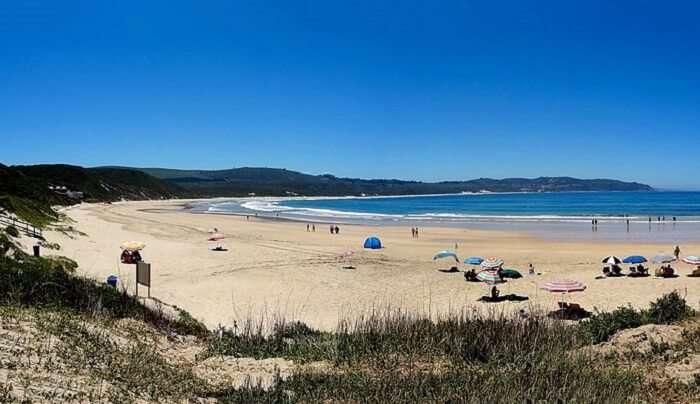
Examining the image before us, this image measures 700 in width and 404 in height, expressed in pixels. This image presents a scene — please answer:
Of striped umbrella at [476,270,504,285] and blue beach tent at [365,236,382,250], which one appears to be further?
blue beach tent at [365,236,382,250]

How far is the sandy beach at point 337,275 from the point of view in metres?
16.6

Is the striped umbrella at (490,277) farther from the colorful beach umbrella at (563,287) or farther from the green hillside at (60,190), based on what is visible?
the green hillside at (60,190)

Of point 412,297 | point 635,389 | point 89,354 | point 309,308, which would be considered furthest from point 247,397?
point 412,297

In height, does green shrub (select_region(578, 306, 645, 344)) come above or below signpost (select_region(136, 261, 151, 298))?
below

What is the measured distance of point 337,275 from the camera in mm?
22562

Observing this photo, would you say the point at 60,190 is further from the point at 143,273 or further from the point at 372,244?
the point at 143,273

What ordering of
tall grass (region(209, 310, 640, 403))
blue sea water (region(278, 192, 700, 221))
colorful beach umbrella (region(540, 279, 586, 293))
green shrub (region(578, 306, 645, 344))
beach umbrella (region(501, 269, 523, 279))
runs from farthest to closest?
blue sea water (region(278, 192, 700, 221)) → beach umbrella (region(501, 269, 523, 279)) → colorful beach umbrella (region(540, 279, 586, 293)) → green shrub (region(578, 306, 645, 344)) → tall grass (region(209, 310, 640, 403))

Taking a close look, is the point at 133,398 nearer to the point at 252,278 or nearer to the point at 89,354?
the point at 89,354

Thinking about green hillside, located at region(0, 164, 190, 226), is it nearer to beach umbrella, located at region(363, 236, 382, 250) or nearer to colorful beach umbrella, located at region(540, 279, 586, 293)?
beach umbrella, located at region(363, 236, 382, 250)

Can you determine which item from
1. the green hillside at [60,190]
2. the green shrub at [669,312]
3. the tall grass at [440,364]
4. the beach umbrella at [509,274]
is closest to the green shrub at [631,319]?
the green shrub at [669,312]

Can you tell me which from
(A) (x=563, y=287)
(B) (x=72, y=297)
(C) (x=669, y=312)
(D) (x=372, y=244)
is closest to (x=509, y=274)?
(A) (x=563, y=287)

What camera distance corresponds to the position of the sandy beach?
54.4 feet

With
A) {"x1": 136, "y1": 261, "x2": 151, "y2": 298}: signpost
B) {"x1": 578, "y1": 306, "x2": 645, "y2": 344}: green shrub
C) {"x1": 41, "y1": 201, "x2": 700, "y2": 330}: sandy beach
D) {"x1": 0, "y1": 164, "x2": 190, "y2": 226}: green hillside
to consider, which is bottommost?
{"x1": 41, "y1": 201, "x2": 700, "y2": 330}: sandy beach

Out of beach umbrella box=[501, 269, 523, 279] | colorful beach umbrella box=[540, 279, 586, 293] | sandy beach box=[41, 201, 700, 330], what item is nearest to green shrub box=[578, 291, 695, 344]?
sandy beach box=[41, 201, 700, 330]
